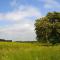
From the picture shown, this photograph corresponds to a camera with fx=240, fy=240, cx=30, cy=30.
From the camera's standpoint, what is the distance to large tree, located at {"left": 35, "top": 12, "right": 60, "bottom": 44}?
65438mm

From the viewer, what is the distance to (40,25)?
6875 cm

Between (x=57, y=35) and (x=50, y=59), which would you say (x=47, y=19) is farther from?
(x=50, y=59)

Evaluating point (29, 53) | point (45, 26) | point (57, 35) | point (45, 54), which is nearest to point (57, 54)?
point (45, 54)

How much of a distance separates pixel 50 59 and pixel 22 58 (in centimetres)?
142

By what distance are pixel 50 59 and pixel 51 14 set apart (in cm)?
5905

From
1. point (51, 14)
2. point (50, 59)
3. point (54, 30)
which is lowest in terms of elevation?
point (50, 59)

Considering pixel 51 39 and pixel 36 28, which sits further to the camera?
pixel 36 28

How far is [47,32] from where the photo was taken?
219ft

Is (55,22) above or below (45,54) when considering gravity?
above

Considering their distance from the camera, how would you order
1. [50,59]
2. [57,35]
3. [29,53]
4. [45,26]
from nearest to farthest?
1. [50,59]
2. [29,53]
3. [57,35]
4. [45,26]

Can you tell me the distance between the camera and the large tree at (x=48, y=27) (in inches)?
2576

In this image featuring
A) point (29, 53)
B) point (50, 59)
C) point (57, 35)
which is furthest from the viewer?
point (57, 35)

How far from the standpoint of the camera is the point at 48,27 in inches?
2660

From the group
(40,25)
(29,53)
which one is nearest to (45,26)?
(40,25)
